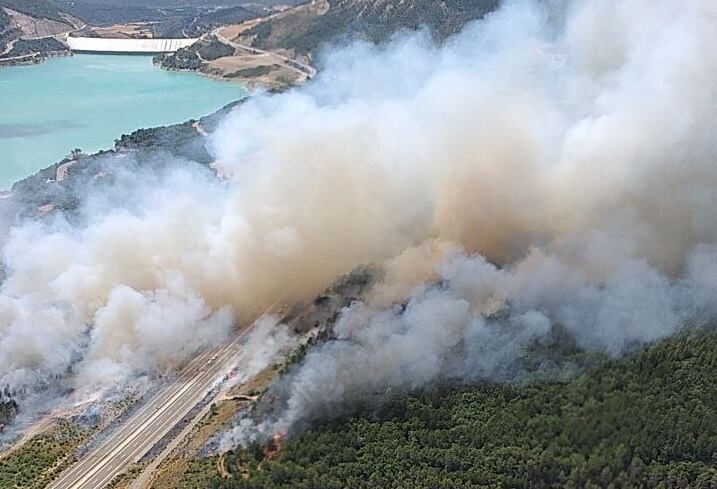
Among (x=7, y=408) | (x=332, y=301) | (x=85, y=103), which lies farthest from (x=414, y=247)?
(x=85, y=103)

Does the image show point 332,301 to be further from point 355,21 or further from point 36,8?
point 36,8

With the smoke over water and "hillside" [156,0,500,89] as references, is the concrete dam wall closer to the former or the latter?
"hillside" [156,0,500,89]

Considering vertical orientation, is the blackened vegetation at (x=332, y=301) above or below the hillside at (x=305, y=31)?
below

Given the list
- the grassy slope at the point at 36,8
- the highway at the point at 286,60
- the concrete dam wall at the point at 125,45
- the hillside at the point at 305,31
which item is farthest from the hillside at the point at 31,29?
the highway at the point at 286,60

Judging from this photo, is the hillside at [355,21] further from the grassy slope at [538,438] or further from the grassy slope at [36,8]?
the grassy slope at [538,438]

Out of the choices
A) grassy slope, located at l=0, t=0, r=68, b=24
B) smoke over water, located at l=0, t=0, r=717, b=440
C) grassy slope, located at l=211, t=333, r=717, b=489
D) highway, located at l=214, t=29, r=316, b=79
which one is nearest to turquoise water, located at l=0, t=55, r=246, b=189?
highway, located at l=214, t=29, r=316, b=79
